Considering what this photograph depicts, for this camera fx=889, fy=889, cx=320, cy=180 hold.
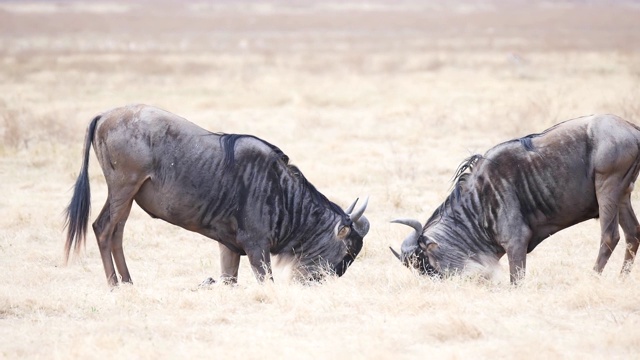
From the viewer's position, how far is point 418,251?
22.1ft

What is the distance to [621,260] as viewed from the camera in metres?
7.33

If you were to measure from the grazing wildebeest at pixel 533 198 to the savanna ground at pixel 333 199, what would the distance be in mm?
312

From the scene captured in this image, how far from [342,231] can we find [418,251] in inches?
23.4

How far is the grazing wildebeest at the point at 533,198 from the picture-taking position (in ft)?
20.9

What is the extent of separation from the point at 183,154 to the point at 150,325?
176 centimetres

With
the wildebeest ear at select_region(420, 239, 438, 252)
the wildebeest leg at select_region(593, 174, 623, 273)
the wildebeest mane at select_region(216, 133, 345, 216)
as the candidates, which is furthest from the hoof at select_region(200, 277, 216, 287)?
the wildebeest leg at select_region(593, 174, 623, 273)

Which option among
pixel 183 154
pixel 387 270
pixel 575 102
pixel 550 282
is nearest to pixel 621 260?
pixel 550 282

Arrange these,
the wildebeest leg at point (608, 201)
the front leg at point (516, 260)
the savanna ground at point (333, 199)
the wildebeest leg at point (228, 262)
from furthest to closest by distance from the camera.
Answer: the wildebeest leg at point (228, 262), the front leg at point (516, 260), the wildebeest leg at point (608, 201), the savanna ground at point (333, 199)

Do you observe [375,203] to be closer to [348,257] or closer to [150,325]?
[348,257]

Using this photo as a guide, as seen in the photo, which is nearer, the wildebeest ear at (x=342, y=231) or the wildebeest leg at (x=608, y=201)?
the wildebeest leg at (x=608, y=201)

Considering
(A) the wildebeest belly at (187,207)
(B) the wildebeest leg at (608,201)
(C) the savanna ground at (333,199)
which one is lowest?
(C) the savanna ground at (333,199)

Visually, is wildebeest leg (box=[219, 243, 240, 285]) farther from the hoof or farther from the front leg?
the front leg

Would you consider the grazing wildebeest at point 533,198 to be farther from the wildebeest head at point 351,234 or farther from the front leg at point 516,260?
the wildebeest head at point 351,234

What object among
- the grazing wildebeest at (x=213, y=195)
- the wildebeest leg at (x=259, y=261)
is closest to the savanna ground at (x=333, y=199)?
the grazing wildebeest at (x=213, y=195)
